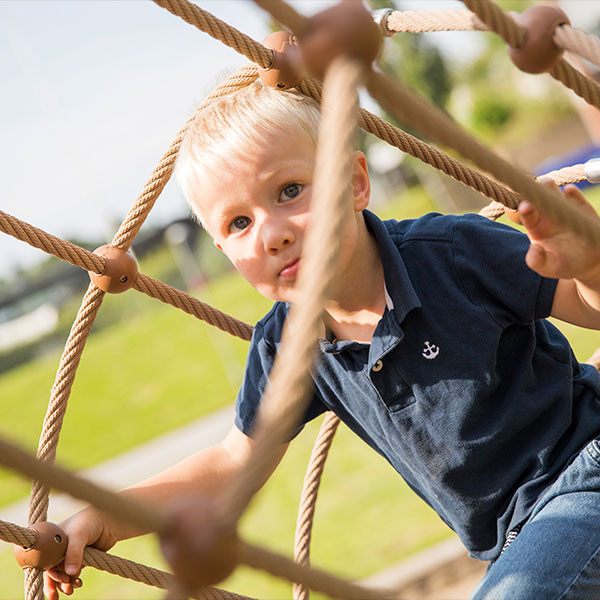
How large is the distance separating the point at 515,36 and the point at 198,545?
53 centimetres

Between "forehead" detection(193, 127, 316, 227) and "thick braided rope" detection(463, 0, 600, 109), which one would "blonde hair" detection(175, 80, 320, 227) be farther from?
"thick braided rope" detection(463, 0, 600, 109)

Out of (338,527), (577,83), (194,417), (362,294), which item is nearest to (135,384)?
(194,417)

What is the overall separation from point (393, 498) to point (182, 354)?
237 inches

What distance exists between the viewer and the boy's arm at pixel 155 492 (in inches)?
41.2

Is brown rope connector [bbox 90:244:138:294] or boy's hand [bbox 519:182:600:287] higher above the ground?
boy's hand [bbox 519:182:600:287]

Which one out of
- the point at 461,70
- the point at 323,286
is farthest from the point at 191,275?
the point at 461,70

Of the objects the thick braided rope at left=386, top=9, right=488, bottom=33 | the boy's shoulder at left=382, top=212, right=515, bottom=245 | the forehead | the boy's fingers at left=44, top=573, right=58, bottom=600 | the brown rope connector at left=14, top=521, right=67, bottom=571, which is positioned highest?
the thick braided rope at left=386, top=9, right=488, bottom=33

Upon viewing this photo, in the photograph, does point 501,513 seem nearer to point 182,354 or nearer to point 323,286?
point 323,286

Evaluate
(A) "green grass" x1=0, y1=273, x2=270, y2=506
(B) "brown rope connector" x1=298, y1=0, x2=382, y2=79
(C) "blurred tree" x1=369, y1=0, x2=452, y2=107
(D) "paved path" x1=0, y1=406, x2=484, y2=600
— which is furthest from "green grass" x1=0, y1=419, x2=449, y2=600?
(C) "blurred tree" x1=369, y1=0, x2=452, y2=107

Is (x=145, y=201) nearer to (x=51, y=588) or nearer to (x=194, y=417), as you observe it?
(x=51, y=588)

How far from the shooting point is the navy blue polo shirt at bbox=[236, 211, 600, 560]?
0.97 metres

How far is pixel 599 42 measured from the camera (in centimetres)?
75

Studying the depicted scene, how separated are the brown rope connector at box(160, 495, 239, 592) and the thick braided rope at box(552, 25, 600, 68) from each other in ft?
1.71

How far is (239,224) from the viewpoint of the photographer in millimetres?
997
